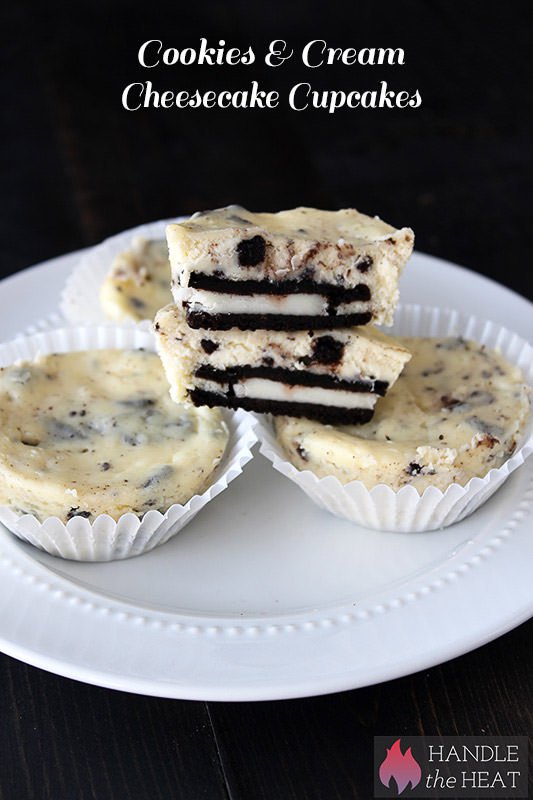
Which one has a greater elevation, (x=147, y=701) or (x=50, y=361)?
(x=50, y=361)

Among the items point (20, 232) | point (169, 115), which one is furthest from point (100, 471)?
point (169, 115)

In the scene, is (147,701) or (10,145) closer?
(147,701)

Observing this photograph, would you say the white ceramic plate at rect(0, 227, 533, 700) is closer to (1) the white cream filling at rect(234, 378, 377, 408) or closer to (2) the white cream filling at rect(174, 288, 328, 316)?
(1) the white cream filling at rect(234, 378, 377, 408)

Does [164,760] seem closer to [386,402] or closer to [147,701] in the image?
[147,701]

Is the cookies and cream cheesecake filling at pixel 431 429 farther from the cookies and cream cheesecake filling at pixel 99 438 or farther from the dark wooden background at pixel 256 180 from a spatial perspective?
the dark wooden background at pixel 256 180

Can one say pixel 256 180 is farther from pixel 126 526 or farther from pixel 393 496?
pixel 126 526

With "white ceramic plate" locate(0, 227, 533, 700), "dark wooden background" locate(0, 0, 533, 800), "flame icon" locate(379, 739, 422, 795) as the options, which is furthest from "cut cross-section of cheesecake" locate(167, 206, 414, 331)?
"flame icon" locate(379, 739, 422, 795)

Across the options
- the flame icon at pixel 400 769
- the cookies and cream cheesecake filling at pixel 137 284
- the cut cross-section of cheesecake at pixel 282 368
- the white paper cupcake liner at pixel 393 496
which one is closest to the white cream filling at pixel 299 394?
the cut cross-section of cheesecake at pixel 282 368
